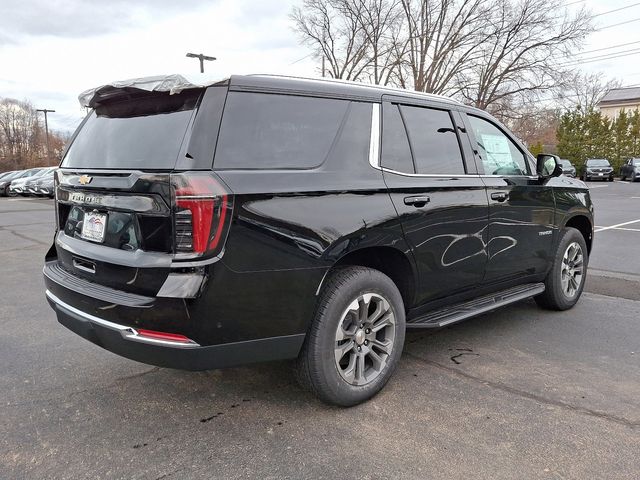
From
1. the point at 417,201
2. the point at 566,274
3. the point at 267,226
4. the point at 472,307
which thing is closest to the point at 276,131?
the point at 267,226

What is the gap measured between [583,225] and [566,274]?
0.66 m

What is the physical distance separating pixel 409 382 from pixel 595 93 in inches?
2793

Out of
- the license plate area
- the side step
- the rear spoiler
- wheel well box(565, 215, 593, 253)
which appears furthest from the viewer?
wheel well box(565, 215, 593, 253)

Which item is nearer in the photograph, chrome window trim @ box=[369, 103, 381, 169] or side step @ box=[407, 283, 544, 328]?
chrome window trim @ box=[369, 103, 381, 169]

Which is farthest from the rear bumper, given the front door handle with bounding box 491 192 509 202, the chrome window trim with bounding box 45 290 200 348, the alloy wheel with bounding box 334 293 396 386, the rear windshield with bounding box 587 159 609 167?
the rear windshield with bounding box 587 159 609 167

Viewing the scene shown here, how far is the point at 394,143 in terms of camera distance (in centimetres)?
331

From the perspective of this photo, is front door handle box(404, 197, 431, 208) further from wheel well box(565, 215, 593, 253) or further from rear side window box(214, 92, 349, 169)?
wheel well box(565, 215, 593, 253)

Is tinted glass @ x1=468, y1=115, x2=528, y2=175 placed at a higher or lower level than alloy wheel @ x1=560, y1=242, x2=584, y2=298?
higher

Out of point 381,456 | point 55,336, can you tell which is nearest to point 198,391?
point 381,456

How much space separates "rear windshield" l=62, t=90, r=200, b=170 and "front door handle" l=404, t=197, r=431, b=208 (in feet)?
4.71

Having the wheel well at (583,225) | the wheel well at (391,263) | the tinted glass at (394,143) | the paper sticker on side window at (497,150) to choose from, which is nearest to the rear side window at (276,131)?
the tinted glass at (394,143)

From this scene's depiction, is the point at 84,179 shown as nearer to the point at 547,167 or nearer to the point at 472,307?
the point at 472,307

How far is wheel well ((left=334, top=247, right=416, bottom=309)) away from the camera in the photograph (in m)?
3.10

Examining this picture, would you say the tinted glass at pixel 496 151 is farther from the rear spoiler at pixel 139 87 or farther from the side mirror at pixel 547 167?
the rear spoiler at pixel 139 87
